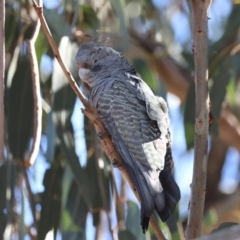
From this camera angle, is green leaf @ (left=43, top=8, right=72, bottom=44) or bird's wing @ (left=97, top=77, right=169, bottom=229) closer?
bird's wing @ (left=97, top=77, right=169, bottom=229)

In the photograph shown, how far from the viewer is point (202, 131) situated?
191cm

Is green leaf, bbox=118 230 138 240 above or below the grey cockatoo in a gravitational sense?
below

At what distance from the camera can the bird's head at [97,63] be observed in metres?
2.79

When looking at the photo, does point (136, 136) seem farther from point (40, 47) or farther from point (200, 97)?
point (40, 47)

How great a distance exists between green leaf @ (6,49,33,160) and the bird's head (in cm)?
30

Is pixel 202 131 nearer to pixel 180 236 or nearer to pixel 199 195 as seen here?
pixel 199 195

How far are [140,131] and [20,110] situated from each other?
0.83 m

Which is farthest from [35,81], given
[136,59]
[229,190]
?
[229,190]

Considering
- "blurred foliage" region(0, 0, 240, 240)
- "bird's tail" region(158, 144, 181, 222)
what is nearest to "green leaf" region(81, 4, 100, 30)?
"blurred foliage" region(0, 0, 240, 240)

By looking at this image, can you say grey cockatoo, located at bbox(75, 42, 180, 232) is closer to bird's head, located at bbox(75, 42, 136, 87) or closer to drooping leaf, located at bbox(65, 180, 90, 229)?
Answer: bird's head, located at bbox(75, 42, 136, 87)

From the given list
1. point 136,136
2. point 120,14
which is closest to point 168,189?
point 136,136

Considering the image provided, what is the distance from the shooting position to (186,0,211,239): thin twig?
1.88 meters

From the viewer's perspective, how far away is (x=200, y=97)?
189cm

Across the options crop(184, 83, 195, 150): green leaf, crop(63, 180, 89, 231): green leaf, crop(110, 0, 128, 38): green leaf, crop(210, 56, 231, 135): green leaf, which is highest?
crop(110, 0, 128, 38): green leaf
